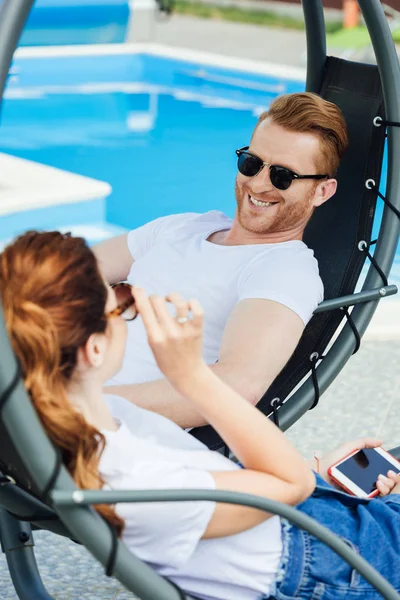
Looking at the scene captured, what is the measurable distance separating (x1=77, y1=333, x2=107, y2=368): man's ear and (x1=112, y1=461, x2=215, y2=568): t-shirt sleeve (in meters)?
0.19

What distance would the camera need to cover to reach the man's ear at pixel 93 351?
5.08ft

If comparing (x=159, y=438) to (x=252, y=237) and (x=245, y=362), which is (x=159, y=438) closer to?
(x=245, y=362)

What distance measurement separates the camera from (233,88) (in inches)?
477

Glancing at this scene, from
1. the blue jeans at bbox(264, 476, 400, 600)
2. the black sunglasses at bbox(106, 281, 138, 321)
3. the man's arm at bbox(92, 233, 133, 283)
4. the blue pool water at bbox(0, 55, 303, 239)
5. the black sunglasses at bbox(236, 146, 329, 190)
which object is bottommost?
the blue pool water at bbox(0, 55, 303, 239)

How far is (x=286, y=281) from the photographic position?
245 centimetres

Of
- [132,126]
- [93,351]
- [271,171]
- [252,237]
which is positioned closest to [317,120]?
[271,171]

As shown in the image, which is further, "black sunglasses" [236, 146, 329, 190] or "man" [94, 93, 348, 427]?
"black sunglasses" [236, 146, 329, 190]

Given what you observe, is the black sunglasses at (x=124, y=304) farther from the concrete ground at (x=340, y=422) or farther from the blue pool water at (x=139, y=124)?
the blue pool water at (x=139, y=124)

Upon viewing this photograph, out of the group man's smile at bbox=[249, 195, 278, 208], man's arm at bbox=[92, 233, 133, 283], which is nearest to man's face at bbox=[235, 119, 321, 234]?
man's smile at bbox=[249, 195, 278, 208]

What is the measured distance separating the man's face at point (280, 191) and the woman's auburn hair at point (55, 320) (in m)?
1.19

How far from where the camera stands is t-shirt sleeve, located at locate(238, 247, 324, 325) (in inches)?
94.7

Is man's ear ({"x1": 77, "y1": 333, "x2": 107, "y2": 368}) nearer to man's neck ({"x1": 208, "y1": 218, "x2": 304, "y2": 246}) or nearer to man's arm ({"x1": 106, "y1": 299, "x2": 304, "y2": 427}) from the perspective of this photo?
man's arm ({"x1": 106, "y1": 299, "x2": 304, "y2": 427})

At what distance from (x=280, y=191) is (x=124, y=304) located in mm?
1148

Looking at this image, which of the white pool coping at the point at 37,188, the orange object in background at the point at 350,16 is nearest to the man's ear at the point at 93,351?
the white pool coping at the point at 37,188
